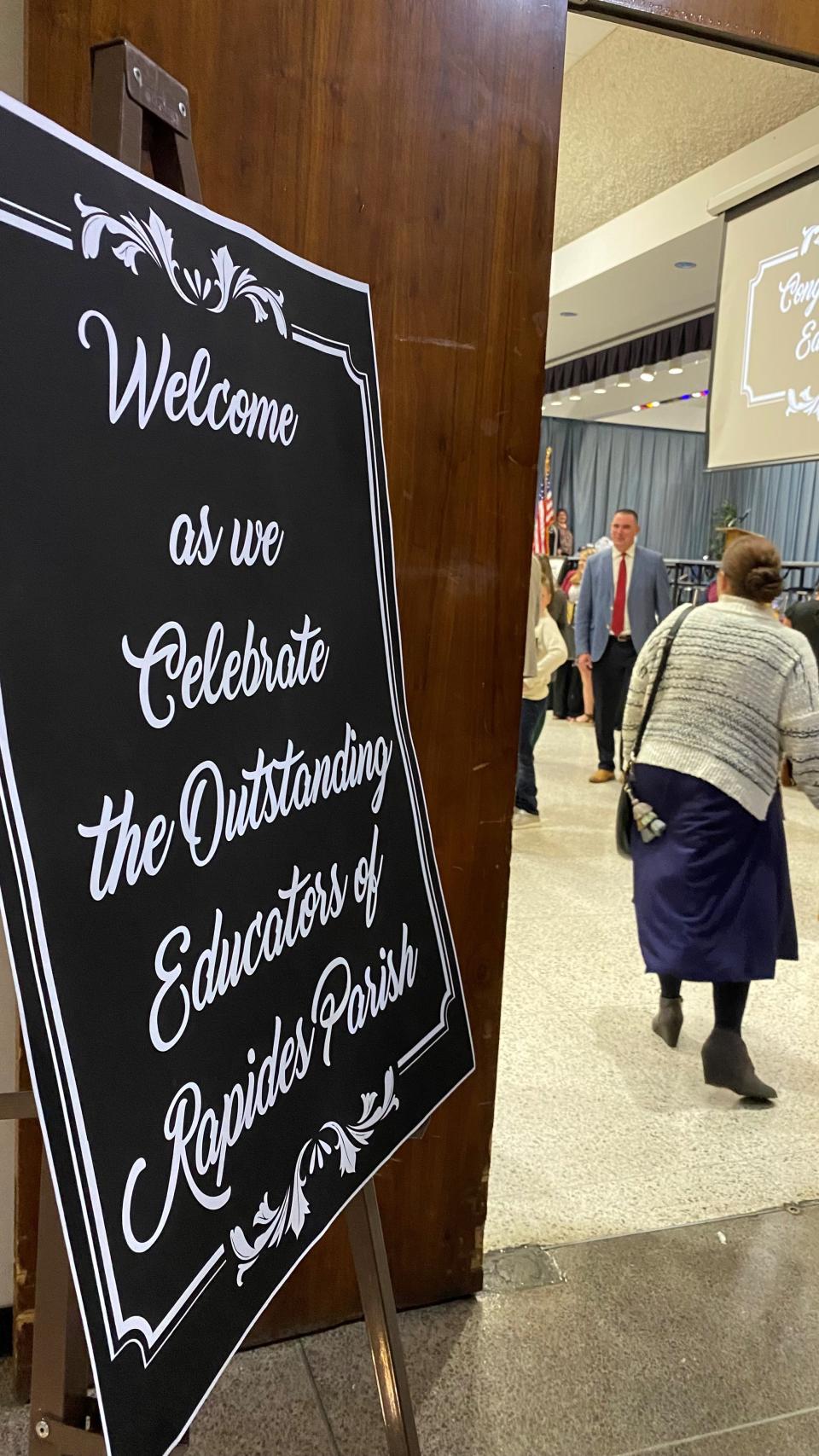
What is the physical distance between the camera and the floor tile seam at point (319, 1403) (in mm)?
1583

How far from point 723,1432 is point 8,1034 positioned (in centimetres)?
125

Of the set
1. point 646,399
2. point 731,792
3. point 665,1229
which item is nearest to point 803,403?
point 731,792

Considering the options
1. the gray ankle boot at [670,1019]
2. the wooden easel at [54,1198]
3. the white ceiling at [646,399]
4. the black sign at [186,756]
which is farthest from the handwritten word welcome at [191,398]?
the white ceiling at [646,399]

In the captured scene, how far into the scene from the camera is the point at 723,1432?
1652mm

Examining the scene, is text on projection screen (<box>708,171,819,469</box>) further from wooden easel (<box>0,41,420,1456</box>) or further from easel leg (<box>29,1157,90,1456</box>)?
easel leg (<box>29,1157,90,1456</box>)

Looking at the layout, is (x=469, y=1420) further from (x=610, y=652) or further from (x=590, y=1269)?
(x=610, y=652)

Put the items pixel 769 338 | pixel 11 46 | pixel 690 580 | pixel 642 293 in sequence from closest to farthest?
pixel 11 46
pixel 769 338
pixel 642 293
pixel 690 580

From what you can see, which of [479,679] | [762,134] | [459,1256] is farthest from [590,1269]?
[762,134]

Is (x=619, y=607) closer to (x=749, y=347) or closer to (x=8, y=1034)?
(x=749, y=347)

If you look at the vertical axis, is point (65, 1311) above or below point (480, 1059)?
above

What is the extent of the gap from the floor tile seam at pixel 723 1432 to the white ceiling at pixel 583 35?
14.5 ft

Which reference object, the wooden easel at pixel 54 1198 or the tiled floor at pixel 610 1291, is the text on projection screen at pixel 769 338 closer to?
the tiled floor at pixel 610 1291

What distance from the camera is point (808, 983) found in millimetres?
3547

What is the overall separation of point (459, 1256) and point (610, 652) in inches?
179
